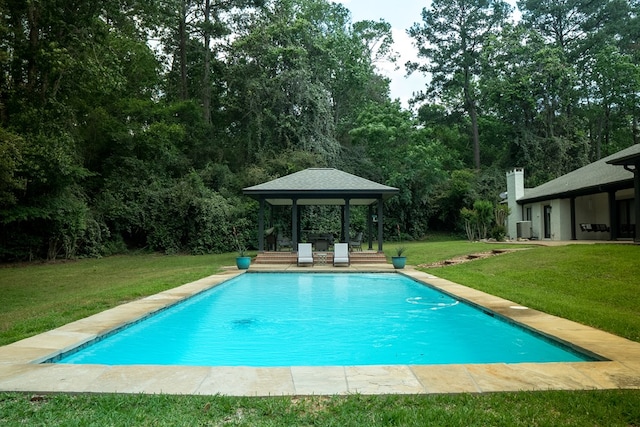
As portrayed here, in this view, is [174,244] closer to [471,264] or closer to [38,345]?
[471,264]

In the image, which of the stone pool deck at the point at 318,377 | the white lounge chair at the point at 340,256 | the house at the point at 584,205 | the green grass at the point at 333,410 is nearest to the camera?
the green grass at the point at 333,410

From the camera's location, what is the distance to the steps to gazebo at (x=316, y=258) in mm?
16328

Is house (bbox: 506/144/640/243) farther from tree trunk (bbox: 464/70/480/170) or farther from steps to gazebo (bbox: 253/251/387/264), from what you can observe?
tree trunk (bbox: 464/70/480/170)

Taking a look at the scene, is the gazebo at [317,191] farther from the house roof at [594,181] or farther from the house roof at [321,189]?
the house roof at [594,181]

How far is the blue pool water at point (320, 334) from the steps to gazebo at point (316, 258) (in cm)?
590

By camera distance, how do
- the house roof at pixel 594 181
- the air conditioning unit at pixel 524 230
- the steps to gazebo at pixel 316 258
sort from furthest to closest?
the air conditioning unit at pixel 524 230 → the steps to gazebo at pixel 316 258 → the house roof at pixel 594 181

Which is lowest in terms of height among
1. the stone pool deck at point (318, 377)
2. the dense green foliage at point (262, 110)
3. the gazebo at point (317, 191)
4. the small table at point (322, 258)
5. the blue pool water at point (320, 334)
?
the blue pool water at point (320, 334)

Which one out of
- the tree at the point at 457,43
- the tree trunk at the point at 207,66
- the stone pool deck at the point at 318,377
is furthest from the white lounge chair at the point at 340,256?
the tree at the point at 457,43

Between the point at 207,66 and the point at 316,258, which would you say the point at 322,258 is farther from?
the point at 207,66

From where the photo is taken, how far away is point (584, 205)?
20.5 m

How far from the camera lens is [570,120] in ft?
105

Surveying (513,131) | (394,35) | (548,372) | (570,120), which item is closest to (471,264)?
(548,372)

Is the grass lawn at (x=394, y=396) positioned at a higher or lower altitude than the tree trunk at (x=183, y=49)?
lower

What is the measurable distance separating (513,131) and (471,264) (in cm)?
2170
